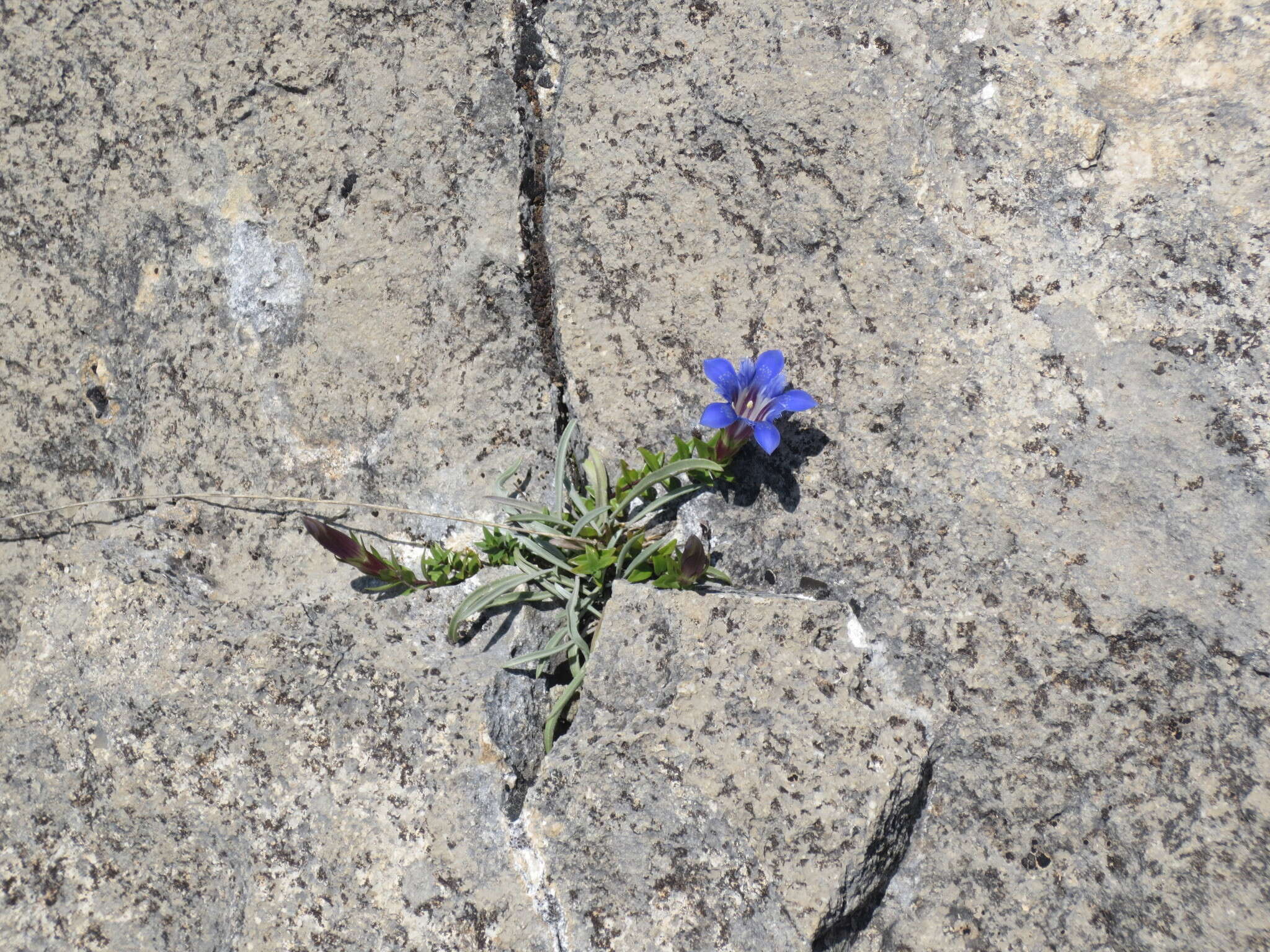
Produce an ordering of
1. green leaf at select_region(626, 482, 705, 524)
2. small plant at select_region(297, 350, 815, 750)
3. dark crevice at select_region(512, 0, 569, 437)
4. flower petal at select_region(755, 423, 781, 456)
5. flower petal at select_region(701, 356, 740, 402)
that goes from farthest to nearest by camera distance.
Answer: dark crevice at select_region(512, 0, 569, 437) → green leaf at select_region(626, 482, 705, 524) → small plant at select_region(297, 350, 815, 750) → flower petal at select_region(701, 356, 740, 402) → flower petal at select_region(755, 423, 781, 456)

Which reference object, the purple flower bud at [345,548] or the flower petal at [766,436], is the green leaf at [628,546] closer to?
the flower petal at [766,436]

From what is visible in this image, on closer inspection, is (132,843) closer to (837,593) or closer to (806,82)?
(837,593)

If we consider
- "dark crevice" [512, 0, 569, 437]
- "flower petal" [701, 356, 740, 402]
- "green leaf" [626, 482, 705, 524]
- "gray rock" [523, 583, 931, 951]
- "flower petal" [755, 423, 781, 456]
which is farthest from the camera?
"dark crevice" [512, 0, 569, 437]

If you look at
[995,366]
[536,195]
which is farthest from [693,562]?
[536,195]

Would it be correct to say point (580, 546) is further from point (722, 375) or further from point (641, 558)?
point (722, 375)

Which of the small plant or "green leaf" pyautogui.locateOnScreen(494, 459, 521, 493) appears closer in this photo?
the small plant

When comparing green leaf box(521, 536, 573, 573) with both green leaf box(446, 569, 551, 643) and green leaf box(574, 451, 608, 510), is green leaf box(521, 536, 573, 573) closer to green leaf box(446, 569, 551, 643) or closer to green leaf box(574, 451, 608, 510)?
green leaf box(446, 569, 551, 643)

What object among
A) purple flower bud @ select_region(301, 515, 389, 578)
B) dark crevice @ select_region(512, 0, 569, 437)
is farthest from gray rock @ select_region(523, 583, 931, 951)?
dark crevice @ select_region(512, 0, 569, 437)
